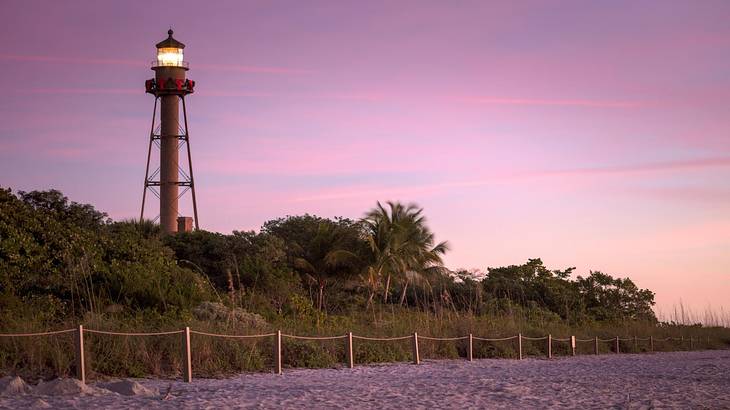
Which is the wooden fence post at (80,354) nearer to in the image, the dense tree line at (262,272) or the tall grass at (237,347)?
the tall grass at (237,347)

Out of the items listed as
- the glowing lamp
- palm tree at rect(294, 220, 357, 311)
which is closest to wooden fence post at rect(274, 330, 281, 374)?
palm tree at rect(294, 220, 357, 311)

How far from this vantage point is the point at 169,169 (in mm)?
46500

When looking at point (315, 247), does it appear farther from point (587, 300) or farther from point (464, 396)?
point (464, 396)

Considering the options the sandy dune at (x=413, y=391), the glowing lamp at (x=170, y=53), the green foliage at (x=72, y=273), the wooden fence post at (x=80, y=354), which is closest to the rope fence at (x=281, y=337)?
the wooden fence post at (x=80, y=354)

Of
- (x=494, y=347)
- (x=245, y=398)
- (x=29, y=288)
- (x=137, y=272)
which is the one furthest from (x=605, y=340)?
(x=245, y=398)

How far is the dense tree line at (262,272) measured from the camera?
18.5 metres

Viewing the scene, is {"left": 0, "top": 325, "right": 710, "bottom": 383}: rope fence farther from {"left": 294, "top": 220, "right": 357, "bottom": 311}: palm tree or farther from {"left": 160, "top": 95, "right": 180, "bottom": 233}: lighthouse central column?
{"left": 160, "top": 95, "right": 180, "bottom": 233}: lighthouse central column

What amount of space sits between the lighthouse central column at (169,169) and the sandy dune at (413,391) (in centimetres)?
3201

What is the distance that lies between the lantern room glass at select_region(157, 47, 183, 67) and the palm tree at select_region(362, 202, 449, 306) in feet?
48.5

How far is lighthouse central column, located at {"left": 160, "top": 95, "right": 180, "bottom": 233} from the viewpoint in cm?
4619

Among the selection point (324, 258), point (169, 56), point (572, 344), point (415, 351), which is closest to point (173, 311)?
point (415, 351)

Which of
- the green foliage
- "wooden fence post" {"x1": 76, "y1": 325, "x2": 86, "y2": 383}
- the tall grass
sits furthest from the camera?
the green foliage

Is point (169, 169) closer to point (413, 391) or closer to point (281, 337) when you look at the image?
point (281, 337)

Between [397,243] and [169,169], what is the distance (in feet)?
43.1
